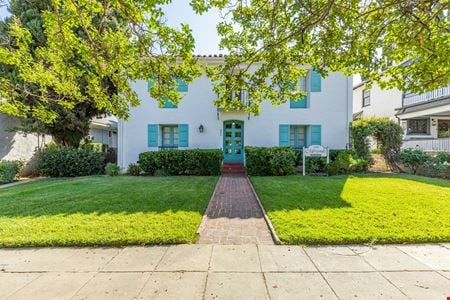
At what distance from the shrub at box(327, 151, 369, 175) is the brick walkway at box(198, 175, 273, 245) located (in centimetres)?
565

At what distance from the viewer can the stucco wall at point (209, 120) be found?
1372cm

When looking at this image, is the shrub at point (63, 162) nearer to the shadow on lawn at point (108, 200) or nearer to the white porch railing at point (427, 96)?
the shadow on lawn at point (108, 200)

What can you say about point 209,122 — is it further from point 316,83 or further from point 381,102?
point 381,102

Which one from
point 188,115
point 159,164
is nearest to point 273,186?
point 159,164

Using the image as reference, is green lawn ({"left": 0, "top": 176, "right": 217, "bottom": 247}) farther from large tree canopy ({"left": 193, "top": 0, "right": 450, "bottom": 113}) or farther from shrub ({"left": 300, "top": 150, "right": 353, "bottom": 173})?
shrub ({"left": 300, "top": 150, "right": 353, "bottom": 173})

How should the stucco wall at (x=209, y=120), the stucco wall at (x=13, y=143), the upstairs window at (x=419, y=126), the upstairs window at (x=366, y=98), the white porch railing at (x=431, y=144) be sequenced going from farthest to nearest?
the upstairs window at (x=366, y=98), the upstairs window at (x=419, y=126), the white porch railing at (x=431, y=144), the stucco wall at (x=209, y=120), the stucco wall at (x=13, y=143)

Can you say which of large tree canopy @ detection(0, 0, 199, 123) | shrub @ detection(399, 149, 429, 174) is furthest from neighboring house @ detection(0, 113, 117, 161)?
shrub @ detection(399, 149, 429, 174)

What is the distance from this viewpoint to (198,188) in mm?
8516

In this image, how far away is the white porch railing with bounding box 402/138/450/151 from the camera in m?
14.0

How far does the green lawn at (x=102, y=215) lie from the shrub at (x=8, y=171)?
4548 millimetres

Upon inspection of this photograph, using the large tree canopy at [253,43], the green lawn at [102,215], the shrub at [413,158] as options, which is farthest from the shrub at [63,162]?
the shrub at [413,158]

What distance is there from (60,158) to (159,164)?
528 centimetres

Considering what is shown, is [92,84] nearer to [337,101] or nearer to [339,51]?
[339,51]

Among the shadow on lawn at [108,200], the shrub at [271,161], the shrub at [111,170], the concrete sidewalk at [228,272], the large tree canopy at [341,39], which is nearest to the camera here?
the concrete sidewalk at [228,272]
